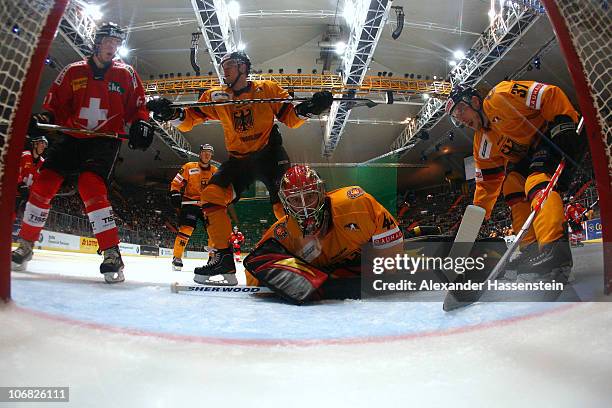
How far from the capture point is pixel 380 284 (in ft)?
3.49

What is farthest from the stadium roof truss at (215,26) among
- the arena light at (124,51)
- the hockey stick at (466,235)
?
the hockey stick at (466,235)

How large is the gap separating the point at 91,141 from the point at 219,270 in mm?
930

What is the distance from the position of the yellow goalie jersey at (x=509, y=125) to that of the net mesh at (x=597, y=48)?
2.00 feet

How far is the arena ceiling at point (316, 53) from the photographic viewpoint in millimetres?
2477

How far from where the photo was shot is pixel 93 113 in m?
1.74

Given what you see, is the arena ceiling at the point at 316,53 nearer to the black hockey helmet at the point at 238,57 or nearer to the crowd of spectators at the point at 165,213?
the crowd of spectators at the point at 165,213

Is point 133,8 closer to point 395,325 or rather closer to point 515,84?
point 515,84

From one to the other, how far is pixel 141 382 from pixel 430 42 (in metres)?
3.01

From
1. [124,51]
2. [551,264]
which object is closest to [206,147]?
[124,51]

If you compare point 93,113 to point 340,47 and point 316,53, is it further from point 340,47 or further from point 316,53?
point 340,47

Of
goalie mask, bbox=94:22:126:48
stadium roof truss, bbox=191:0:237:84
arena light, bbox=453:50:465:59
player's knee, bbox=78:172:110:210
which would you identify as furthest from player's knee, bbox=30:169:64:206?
arena light, bbox=453:50:465:59

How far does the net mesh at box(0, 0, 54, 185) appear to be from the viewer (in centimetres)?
73

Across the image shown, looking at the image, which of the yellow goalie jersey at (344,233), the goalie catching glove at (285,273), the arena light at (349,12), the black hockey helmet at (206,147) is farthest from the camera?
the black hockey helmet at (206,147)

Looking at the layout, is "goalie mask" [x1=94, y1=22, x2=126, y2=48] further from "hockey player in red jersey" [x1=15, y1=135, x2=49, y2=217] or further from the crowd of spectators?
the crowd of spectators
